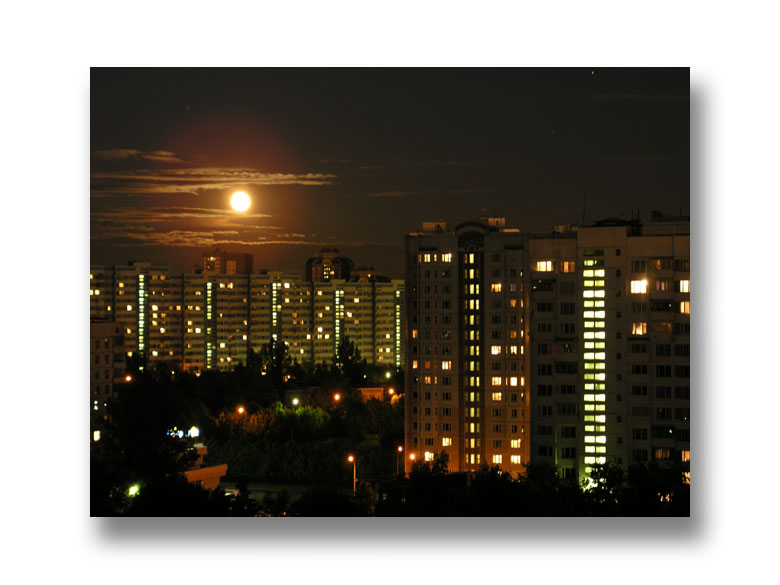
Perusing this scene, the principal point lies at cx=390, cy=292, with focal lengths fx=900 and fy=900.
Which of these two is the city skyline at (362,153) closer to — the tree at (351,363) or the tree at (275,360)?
the tree at (351,363)

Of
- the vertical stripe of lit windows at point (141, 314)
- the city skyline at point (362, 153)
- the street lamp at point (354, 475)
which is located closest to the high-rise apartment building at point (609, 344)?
the city skyline at point (362, 153)

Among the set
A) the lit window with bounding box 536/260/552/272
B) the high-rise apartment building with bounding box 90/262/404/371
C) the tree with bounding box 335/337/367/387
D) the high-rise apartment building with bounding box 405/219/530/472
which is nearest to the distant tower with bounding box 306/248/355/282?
the high-rise apartment building with bounding box 90/262/404/371

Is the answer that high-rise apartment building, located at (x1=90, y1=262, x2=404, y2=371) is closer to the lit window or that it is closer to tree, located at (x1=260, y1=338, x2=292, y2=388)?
tree, located at (x1=260, y1=338, x2=292, y2=388)

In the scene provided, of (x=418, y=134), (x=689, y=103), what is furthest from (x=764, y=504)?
(x=418, y=134)

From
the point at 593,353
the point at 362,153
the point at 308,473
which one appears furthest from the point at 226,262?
the point at 593,353

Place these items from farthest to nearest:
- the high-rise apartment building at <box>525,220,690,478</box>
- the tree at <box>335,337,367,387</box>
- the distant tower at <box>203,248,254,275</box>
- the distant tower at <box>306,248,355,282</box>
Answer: the tree at <box>335,337,367,387</box>, the distant tower at <box>306,248,355,282</box>, the distant tower at <box>203,248,254,275</box>, the high-rise apartment building at <box>525,220,690,478</box>
